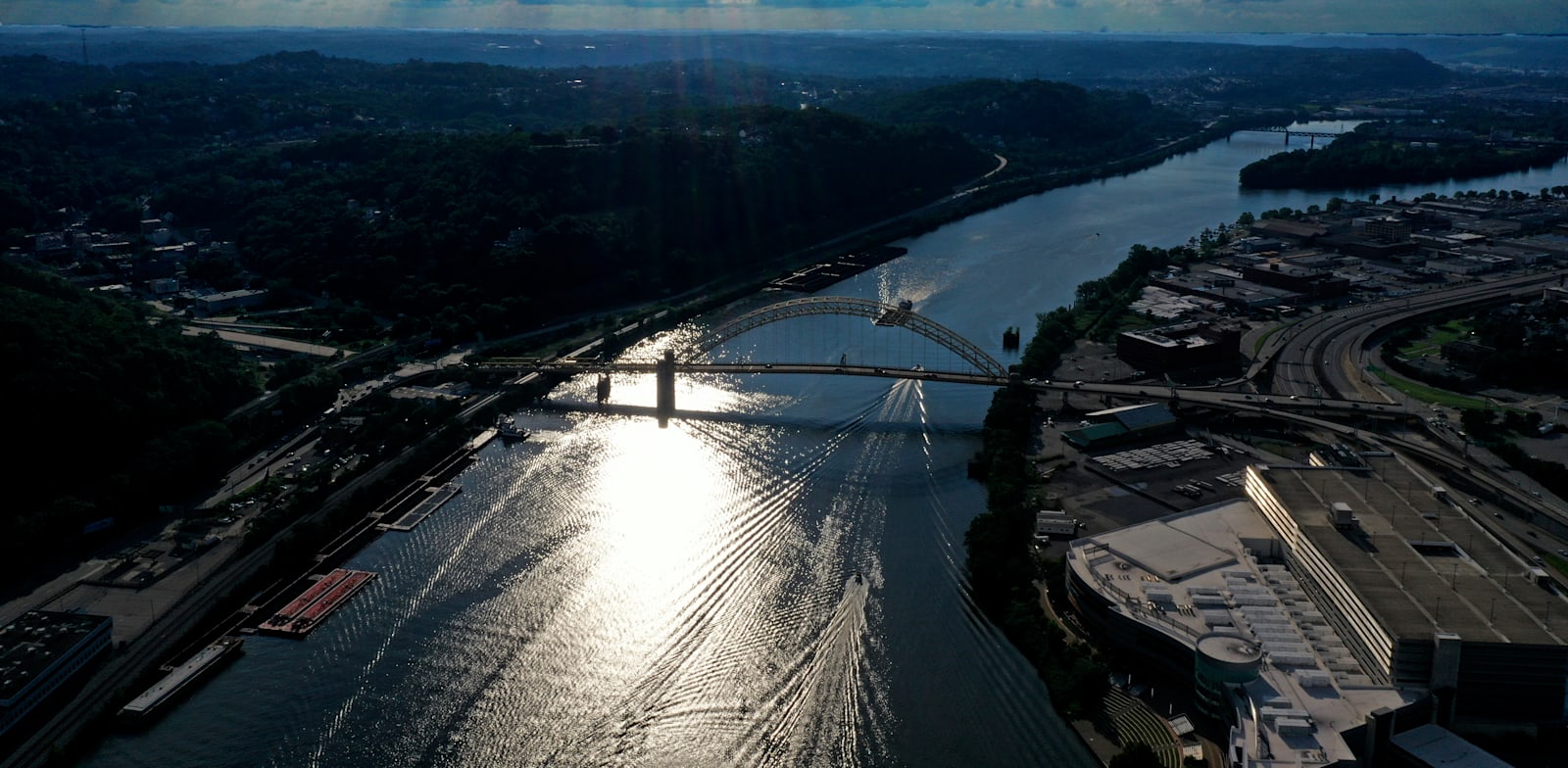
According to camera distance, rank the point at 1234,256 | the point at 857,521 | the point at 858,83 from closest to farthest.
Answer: the point at 857,521 → the point at 1234,256 → the point at 858,83

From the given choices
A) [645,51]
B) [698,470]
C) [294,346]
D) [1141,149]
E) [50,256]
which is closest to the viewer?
[698,470]

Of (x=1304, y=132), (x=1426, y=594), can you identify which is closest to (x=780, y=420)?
(x=1426, y=594)

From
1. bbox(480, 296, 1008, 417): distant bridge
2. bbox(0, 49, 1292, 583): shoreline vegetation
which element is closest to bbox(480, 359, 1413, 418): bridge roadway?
bbox(480, 296, 1008, 417): distant bridge

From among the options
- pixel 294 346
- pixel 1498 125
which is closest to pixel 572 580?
pixel 294 346

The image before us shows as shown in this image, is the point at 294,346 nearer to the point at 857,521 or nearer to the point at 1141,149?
the point at 857,521

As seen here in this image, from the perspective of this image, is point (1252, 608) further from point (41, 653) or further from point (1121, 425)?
point (41, 653)

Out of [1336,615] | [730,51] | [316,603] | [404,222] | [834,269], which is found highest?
[730,51]

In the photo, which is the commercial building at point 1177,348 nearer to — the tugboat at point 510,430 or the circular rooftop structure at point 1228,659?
the circular rooftop structure at point 1228,659
